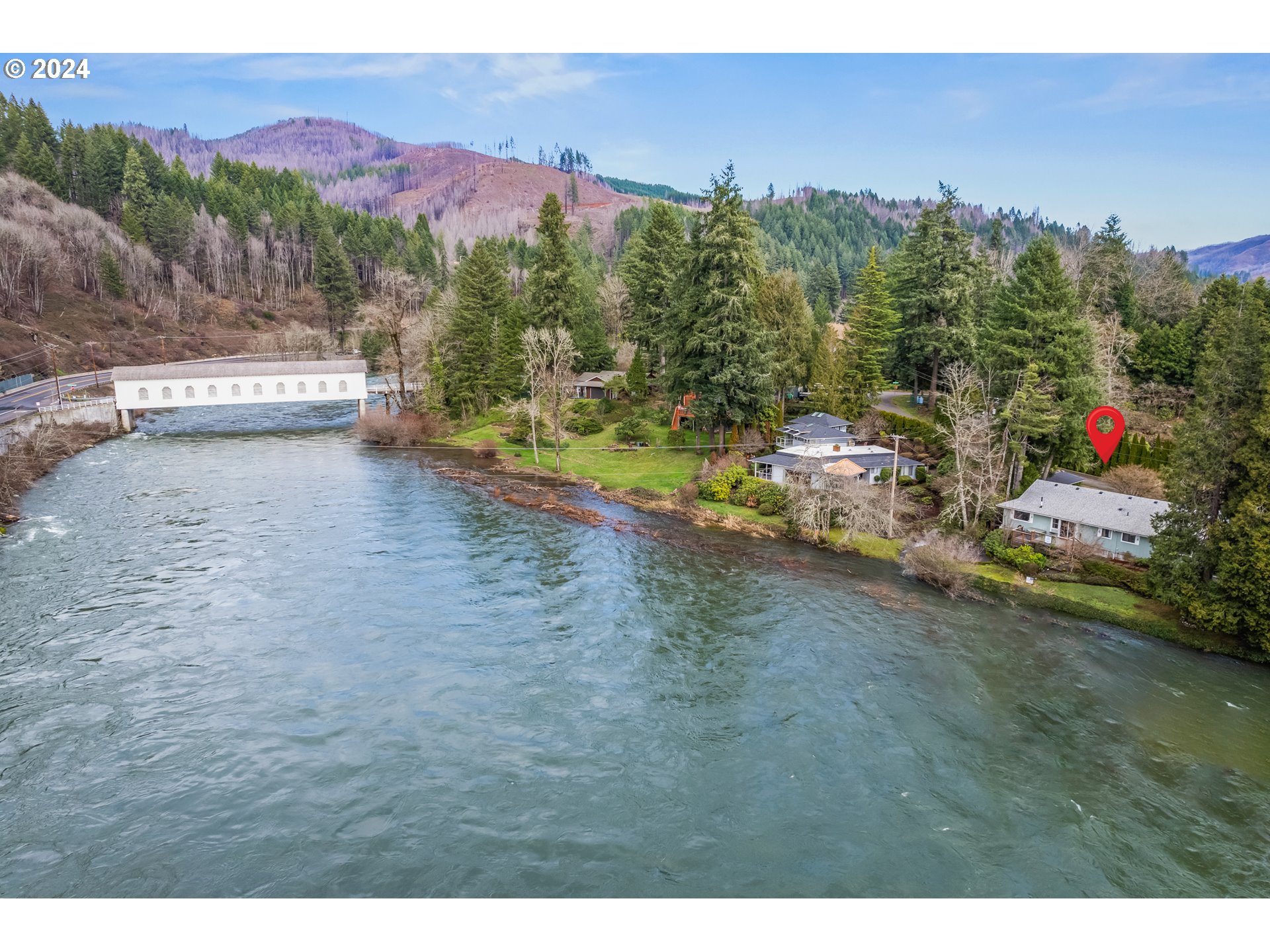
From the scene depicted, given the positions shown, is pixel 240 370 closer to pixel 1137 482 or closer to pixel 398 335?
pixel 398 335

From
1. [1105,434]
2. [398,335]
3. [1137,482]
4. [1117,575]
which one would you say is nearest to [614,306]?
[398,335]

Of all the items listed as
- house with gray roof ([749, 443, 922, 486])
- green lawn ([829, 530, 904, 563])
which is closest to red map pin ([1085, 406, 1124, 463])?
house with gray roof ([749, 443, 922, 486])

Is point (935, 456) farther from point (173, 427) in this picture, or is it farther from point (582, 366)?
point (173, 427)

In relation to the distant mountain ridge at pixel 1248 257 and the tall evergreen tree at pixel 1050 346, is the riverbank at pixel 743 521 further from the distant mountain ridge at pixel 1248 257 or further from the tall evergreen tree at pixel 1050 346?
the distant mountain ridge at pixel 1248 257

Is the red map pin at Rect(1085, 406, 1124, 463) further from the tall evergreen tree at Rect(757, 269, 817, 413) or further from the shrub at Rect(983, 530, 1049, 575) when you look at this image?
the tall evergreen tree at Rect(757, 269, 817, 413)

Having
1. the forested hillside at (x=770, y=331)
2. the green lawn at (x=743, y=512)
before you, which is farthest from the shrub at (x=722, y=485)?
the forested hillside at (x=770, y=331)

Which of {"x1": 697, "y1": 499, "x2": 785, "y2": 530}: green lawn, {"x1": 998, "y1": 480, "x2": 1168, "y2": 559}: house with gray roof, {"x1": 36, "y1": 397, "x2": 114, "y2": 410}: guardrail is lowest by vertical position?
{"x1": 697, "y1": 499, "x2": 785, "y2": 530}: green lawn
